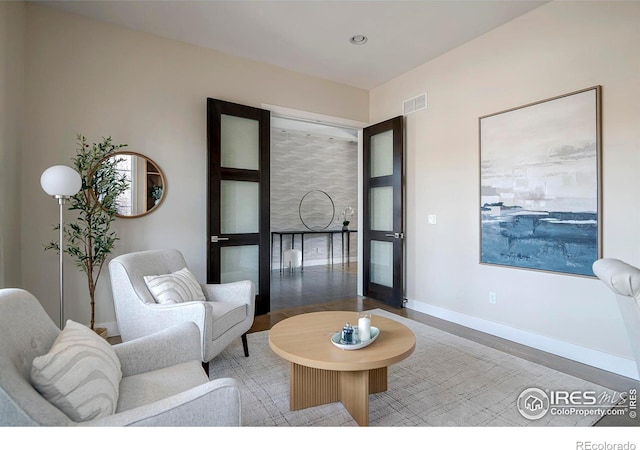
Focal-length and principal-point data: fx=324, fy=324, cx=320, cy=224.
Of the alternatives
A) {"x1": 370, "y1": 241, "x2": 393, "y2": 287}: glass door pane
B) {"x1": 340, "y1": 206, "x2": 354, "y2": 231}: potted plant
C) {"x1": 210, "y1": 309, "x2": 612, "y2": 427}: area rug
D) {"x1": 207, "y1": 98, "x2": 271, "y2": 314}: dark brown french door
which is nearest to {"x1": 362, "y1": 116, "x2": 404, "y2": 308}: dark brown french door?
{"x1": 370, "y1": 241, "x2": 393, "y2": 287}: glass door pane

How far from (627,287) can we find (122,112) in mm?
3927

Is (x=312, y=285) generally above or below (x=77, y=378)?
below

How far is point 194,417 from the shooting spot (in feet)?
3.47

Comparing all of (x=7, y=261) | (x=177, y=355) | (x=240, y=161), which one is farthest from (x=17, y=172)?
(x=177, y=355)

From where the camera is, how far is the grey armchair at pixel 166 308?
6.97 ft

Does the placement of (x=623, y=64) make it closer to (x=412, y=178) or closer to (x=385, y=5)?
(x=385, y=5)

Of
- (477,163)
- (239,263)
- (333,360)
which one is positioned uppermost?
(477,163)

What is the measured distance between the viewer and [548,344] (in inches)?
110

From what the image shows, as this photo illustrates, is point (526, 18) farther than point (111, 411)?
Yes

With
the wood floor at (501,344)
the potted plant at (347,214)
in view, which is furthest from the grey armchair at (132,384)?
the potted plant at (347,214)

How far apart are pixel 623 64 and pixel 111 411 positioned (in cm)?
372
